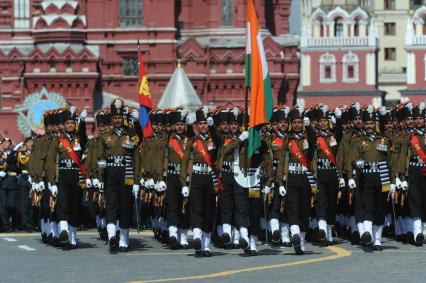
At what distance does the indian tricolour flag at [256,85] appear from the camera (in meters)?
22.3

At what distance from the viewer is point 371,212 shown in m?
23.3

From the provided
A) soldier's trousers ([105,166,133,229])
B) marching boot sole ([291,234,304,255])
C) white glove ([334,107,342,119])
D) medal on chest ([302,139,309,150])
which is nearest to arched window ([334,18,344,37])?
white glove ([334,107,342,119])

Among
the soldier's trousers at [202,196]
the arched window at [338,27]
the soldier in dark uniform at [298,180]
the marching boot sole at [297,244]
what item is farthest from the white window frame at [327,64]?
the marching boot sole at [297,244]

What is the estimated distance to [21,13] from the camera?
287 ft

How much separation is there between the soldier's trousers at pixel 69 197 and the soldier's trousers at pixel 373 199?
4.36 meters

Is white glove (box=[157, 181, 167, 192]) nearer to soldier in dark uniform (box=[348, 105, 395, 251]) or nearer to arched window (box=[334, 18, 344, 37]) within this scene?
soldier in dark uniform (box=[348, 105, 395, 251])

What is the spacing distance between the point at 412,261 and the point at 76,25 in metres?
64.0

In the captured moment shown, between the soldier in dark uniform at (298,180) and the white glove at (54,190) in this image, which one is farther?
the white glove at (54,190)

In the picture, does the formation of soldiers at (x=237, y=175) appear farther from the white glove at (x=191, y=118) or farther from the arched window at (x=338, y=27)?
the arched window at (x=338, y=27)

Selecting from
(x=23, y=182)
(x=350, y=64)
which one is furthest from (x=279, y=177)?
(x=350, y=64)

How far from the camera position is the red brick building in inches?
3231

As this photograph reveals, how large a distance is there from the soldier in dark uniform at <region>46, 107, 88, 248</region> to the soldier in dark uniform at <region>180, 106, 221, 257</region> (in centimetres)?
211

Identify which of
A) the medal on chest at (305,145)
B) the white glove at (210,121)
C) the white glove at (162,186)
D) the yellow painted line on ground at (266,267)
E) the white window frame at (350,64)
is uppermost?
the white window frame at (350,64)

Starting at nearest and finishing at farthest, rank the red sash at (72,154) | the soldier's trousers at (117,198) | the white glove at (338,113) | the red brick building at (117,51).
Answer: the soldier's trousers at (117,198)
the red sash at (72,154)
the white glove at (338,113)
the red brick building at (117,51)
